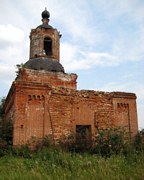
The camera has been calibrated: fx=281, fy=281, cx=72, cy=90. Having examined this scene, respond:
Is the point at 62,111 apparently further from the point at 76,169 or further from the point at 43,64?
the point at 76,169

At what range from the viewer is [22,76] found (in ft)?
56.3

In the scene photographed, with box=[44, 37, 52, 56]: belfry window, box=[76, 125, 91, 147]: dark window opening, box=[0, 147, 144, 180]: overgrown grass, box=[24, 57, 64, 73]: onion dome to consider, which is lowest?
box=[0, 147, 144, 180]: overgrown grass

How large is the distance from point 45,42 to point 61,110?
685 centimetres

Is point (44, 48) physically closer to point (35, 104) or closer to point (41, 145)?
point (35, 104)

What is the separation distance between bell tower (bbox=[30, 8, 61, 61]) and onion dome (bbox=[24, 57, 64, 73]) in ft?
0.85

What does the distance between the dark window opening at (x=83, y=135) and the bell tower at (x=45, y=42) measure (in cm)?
630

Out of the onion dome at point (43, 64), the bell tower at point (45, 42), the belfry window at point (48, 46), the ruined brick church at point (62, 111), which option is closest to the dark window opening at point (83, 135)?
the ruined brick church at point (62, 111)

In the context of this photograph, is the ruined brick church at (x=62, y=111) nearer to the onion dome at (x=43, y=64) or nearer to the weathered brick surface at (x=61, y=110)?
the weathered brick surface at (x=61, y=110)

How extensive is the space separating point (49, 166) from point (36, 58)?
1076cm

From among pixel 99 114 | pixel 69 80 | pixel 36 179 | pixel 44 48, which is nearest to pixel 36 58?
pixel 44 48

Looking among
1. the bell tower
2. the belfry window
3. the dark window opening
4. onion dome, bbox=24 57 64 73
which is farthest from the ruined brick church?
the belfry window

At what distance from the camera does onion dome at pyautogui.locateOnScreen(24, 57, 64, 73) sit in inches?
701

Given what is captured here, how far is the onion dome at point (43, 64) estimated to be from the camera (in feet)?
58.4

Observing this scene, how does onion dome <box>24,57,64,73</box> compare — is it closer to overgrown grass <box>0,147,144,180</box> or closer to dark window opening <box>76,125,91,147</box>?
dark window opening <box>76,125,91,147</box>
